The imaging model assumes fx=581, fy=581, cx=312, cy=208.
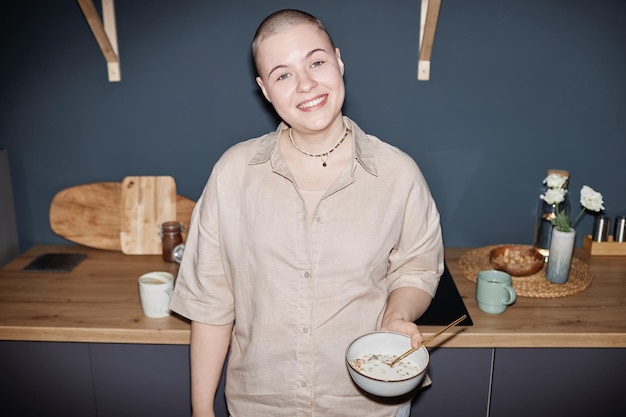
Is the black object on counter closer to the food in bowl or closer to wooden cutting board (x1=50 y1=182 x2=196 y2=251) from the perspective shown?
wooden cutting board (x1=50 y1=182 x2=196 y2=251)

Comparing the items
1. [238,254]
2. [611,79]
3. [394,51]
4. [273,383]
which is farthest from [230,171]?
[611,79]

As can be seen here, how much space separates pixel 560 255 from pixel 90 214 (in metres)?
1.57

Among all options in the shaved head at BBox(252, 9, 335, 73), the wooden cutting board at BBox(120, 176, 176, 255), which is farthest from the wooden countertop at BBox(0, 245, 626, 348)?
the shaved head at BBox(252, 9, 335, 73)

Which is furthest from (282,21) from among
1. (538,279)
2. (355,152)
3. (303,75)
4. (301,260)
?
(538,279)

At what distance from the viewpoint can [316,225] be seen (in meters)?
1.17

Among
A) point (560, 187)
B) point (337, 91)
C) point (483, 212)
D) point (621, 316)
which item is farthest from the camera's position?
point (483, 212)

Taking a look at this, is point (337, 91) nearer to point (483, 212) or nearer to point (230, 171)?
point (230, 171)

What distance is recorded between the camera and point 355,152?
3.95 feet

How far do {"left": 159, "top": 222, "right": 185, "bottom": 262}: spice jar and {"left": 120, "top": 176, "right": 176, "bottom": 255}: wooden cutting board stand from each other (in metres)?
0.09

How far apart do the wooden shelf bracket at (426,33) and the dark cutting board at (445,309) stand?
688mm

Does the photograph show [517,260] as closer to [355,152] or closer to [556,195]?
[556,195]

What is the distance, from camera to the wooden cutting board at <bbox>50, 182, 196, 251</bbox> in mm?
2055

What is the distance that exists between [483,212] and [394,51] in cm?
65

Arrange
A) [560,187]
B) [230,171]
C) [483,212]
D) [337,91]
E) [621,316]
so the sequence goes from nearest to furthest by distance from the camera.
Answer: [337,91] < [230,171] < [621,316] < [560,187] < [483,212]
